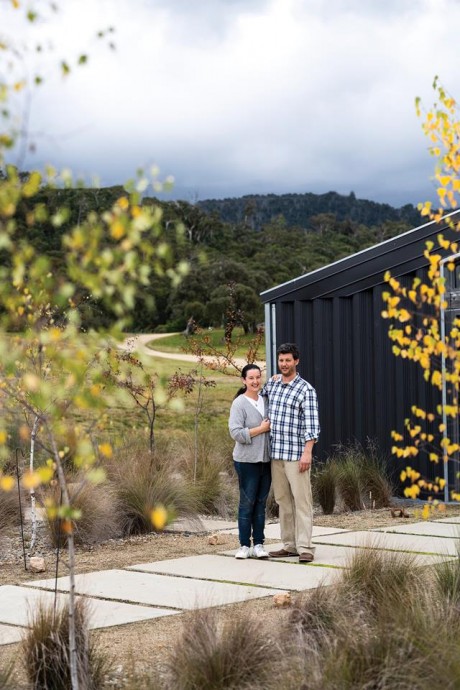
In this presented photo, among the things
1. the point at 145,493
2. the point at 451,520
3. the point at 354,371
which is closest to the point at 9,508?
the point at 145,493

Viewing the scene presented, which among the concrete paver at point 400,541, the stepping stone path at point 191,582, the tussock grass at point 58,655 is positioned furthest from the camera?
the concrete paver at point 400,541

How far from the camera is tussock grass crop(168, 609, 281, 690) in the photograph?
201 inches

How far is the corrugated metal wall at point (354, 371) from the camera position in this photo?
A: 13008 mm

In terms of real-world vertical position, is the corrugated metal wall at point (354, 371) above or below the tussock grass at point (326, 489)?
above

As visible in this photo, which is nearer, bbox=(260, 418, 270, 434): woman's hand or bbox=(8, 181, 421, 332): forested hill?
bbox=(260, 418, 270, 434): woman's hand

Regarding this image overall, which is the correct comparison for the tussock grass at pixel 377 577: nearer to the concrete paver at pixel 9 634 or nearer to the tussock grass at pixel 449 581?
the tussock grass at pixel 449 581

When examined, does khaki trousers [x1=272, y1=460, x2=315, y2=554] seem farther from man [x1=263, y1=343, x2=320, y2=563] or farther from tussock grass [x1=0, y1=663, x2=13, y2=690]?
tussock grass [x1=0, y1=663, x2=13, y2=690]

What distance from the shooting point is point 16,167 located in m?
4.25

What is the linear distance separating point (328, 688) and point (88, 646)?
1.35m

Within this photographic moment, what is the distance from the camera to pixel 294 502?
29.9 feet

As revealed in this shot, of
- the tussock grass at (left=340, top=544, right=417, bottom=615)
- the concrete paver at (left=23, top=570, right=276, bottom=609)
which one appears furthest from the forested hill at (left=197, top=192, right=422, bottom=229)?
the tussock grass at (left=340, top=544, right=417, bottom=615)

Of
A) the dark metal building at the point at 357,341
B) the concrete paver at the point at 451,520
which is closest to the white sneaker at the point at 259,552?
the concrete paver at the point at 451,520

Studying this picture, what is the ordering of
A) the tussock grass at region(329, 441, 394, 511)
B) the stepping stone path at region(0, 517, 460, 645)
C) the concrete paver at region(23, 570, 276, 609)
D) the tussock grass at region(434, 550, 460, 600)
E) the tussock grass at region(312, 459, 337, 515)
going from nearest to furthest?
the tussock grass at region(434, 550, 460, 600) < the stepping stone path at region(0, 517, 460, 645) < the concrete paver at region(23, 570, 276, 609) < the tussock grass at region(312, 459, 337, 515) < the tussock grass at region(329, 441, 394, 511)

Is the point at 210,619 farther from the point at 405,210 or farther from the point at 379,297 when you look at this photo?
the point at 405,210
